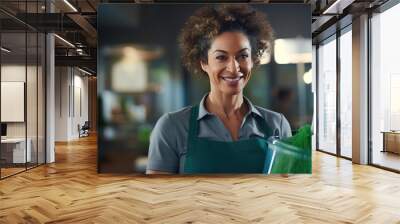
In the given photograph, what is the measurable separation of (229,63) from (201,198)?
252cm

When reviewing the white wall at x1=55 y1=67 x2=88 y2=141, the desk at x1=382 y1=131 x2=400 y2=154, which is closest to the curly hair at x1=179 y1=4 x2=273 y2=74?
the desk at x1=382 y1=131 x2=400 y2=154

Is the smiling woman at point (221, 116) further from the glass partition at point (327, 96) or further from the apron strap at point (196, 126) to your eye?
the glass partition at point (327, 96)

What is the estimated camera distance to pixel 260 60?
6.75 meters

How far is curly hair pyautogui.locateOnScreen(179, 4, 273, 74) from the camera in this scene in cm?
670

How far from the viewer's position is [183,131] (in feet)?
21.7

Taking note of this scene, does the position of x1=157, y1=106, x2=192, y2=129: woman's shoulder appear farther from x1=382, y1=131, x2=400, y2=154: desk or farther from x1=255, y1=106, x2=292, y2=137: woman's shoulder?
x1=382, y1=131, x2=400, y2=154: desk

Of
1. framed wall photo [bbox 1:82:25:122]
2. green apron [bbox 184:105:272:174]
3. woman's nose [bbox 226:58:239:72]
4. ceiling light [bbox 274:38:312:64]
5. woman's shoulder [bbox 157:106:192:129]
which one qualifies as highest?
ceiling light [bbox 274:38:312:64]

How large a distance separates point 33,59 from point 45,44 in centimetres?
78

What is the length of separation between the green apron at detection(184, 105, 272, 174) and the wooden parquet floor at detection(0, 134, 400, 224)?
0.63ft

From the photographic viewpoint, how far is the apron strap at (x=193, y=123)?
6.60 metres

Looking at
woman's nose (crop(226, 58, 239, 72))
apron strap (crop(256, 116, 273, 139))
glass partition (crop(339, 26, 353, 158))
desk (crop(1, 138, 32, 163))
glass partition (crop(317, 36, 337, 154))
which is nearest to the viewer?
woman's nose (crop(226, 58, 239, 72))

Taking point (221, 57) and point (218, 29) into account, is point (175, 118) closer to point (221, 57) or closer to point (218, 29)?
point (221, 57)

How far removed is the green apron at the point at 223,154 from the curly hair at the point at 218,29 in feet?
3.10

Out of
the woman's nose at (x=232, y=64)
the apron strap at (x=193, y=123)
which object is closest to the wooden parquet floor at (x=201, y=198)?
the apron strap at (x=193, y=123)
